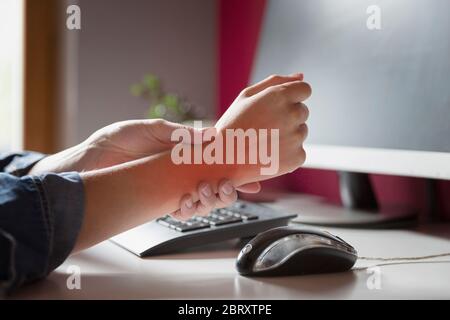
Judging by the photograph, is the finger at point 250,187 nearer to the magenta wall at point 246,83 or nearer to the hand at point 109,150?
the hand at point 109,150

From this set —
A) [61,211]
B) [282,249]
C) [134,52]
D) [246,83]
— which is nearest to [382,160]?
[282,249]

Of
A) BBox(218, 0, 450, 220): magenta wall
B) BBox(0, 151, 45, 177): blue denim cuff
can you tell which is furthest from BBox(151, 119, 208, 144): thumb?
BBox(218, 0, 450, 220): magenta wall

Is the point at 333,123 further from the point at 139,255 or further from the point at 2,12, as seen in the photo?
the point at 2,12

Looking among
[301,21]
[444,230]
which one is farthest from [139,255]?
[301,21]

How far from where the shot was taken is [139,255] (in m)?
0.66

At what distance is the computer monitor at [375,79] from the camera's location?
764 mm

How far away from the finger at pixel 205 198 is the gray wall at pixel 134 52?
3.27ft

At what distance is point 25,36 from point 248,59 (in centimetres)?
68

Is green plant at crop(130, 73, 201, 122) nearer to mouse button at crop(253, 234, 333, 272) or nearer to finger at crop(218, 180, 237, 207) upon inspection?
finger at crop(218, 180, 237, 207)

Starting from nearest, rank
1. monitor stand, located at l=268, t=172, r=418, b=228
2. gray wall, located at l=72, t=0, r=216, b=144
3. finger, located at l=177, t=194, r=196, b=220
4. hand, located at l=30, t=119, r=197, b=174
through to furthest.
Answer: finger, located at l=177, t=194, r=196, b=220 → hand, located at l=30, t=119, r=197, b=174 → monitor stand, located at l=268, t=172, r=418, b=228 → gray wall, located at l=72, t=0, r=216, b=144

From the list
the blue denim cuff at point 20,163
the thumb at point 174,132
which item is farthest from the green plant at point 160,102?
the thumb at point 174,132

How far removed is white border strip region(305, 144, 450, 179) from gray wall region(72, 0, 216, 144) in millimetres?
781

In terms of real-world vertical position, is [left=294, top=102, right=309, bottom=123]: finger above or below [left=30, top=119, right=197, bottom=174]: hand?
above

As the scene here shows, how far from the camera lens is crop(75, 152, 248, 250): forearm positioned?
565 millimetres
